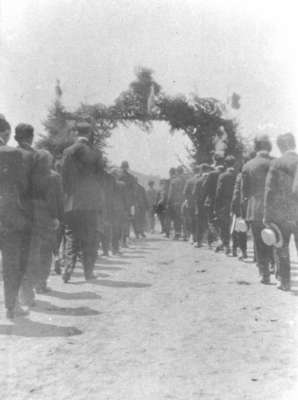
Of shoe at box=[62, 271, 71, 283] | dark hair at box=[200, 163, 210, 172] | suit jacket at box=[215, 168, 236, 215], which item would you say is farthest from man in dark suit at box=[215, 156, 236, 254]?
shoe at box=[62, 271, 71, 283]

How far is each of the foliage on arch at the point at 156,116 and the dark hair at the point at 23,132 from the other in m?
10.8

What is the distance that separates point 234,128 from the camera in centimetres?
1881

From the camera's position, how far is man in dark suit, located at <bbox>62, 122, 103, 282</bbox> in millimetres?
9133

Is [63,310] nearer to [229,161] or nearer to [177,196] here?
[229,161]

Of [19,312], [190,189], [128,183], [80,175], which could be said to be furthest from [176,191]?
[19,312]

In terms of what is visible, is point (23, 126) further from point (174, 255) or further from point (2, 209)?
point (174, 255)

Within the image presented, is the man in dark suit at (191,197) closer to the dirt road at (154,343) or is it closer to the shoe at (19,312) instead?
the dirt road at (154,343)

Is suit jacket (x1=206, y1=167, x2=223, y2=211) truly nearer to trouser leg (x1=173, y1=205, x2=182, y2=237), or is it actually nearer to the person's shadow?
trouser leg (x1=173, y1=205, x2=182, y2=237)

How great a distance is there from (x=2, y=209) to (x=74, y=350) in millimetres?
1702

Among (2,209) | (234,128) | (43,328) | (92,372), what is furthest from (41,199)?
(234,128)

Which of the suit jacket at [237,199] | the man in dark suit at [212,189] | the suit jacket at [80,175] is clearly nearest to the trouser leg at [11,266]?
the suit jacket at [80,175]

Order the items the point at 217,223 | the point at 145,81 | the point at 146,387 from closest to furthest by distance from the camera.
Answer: the point at 146,387
the point at 217,223
the point at 145,81

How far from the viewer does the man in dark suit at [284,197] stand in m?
7.93

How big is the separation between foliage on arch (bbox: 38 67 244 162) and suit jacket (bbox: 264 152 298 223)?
1026cm
